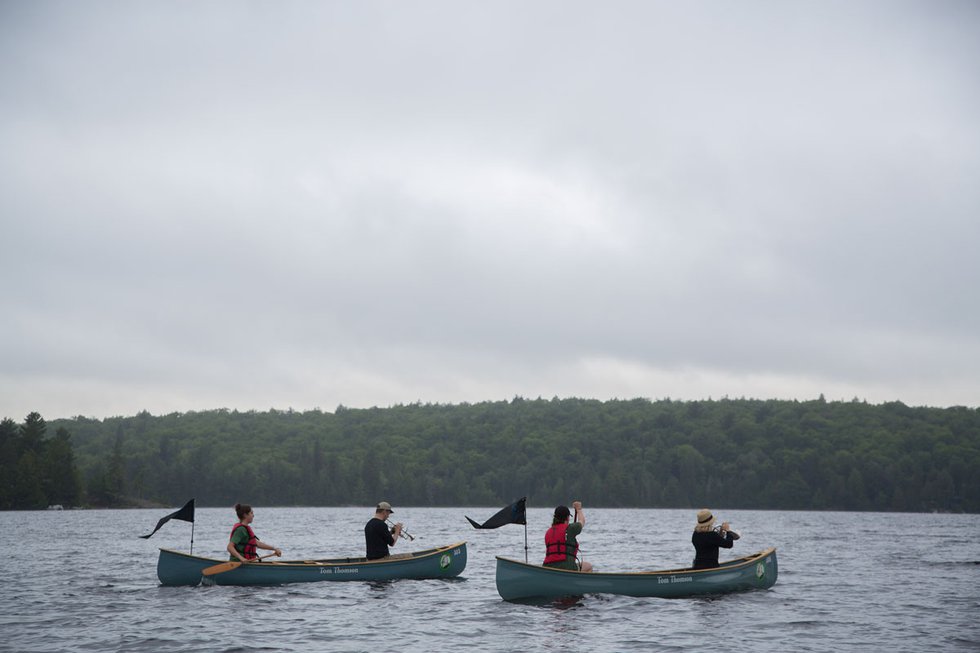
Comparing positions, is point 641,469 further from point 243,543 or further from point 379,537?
point 243,543

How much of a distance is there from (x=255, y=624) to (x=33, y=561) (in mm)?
22843

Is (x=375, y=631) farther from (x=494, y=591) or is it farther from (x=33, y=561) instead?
(x=33, y=561)

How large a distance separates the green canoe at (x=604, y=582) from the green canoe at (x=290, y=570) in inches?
166

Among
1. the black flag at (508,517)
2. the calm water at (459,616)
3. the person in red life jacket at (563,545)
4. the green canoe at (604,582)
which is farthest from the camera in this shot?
the black flag at (508,517)

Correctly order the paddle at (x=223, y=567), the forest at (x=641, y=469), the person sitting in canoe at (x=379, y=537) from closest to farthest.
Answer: the paddle at (x=223, y=567), the person sitting in canoe at (x=379, y=537), the forest at (x=641, y=469)

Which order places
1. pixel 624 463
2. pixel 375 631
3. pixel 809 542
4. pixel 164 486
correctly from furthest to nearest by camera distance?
pixel 624 463 → pixel 164 486 → pixel 809 542 → pixel 375 631

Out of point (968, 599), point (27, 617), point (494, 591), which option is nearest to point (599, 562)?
point (494, 591)

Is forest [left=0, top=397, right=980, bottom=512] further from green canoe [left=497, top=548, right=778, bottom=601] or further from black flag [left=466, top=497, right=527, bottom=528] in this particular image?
green canoe [left=497, top=548, right=778, bottom=601]

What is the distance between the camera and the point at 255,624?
22.0 m

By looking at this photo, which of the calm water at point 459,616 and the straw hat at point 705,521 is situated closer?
the calm water at point 459,616

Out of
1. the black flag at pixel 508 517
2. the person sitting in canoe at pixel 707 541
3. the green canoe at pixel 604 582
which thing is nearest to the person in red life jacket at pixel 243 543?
the black flag at pixel 508 517

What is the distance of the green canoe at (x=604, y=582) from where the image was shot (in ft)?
79.3

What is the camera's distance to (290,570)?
27641 mm

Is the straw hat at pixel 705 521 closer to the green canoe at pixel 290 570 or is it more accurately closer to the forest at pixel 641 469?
the green canoe at pixel 290 570
